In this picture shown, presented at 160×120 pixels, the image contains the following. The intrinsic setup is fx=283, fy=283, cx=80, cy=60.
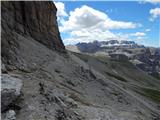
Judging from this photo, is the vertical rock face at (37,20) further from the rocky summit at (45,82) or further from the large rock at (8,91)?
the large rock at (8,91)

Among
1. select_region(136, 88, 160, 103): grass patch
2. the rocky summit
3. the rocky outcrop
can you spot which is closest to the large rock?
the rocky summit

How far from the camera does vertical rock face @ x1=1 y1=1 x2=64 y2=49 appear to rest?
237 feet

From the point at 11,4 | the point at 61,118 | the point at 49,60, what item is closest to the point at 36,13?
the point at 11,4

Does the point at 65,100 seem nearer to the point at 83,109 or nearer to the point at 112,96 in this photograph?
the point at 83,109

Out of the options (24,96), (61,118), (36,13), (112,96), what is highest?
(36,13)

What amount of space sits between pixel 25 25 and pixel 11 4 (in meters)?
8.00

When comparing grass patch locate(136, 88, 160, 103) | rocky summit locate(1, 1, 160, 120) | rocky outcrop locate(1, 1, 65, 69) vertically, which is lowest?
grass patch locate(136, 88, 160, 103)

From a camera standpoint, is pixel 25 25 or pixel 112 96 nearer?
pixel 112 96

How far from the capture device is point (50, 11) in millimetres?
88500

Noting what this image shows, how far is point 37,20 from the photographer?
82.1 metres

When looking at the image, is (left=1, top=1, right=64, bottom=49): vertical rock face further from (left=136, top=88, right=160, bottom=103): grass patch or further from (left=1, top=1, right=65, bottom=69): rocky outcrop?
(left=136, top=88, right=160, bottom=103): grass patch

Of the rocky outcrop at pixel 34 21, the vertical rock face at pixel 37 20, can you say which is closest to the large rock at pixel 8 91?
the rocky outcrop at pixel 34 21

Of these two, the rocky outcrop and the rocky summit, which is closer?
the rocky summit

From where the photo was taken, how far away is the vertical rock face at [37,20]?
7211 cm
